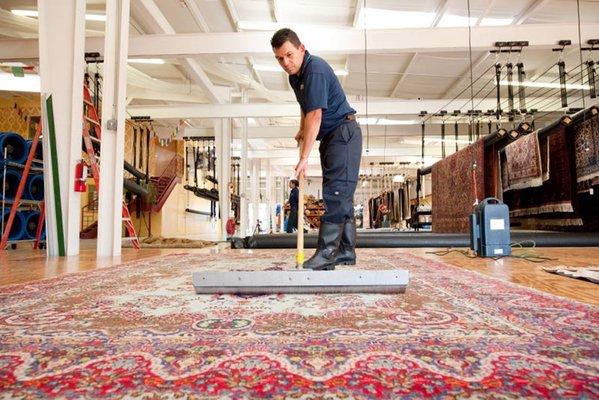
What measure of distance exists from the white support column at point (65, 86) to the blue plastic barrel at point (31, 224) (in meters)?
2.38

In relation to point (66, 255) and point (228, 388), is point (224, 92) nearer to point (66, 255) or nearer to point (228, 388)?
point (66, 255)

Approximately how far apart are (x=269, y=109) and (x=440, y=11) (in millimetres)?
4020

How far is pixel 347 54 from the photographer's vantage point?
7641 mm

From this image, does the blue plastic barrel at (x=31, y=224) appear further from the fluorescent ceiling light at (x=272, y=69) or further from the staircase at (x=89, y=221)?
the fluorescent ceiling light at (x=272, y=69)

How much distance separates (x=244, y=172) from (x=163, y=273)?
887cm

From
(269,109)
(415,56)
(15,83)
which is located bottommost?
(269,109)

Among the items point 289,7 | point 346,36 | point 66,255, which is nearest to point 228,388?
point 66,255

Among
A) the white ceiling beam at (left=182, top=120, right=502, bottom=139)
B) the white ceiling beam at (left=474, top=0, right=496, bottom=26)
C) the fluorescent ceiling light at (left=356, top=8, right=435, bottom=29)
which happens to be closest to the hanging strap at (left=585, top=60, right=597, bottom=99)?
the white ceiling beam at (left=474, top=0, right=496, bottom=26)

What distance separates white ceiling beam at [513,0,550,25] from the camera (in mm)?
6070

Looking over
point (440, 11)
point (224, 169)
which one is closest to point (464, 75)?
point (440, 11)

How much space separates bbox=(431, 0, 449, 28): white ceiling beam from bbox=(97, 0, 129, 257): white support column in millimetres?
4890

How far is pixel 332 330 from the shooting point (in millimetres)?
1107

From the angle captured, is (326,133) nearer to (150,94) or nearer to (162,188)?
(150,94)

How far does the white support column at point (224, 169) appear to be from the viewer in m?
10.1
